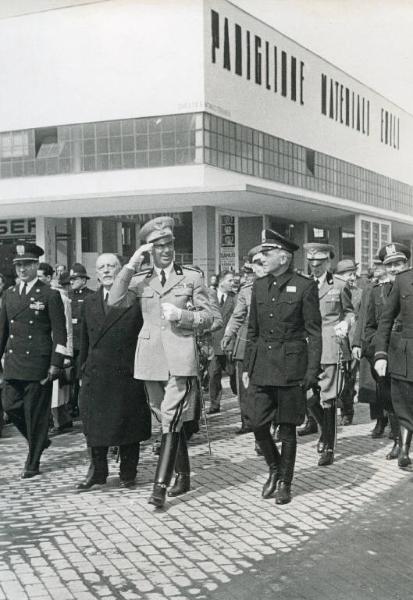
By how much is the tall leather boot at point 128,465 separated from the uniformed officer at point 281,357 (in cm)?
111

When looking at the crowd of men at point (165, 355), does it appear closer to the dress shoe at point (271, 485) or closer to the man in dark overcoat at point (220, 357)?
the dress shoe at point (271, 485)

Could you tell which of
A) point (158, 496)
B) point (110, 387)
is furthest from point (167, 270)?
point (158, 496)

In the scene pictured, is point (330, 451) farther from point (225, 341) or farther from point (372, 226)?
point (372, 226)

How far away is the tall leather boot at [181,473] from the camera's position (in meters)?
6.60

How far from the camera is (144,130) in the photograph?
3044cm

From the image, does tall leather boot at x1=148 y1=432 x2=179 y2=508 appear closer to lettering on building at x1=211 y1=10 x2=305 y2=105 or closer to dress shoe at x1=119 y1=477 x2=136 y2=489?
dress shoe at x1=119 y1=477 x2=136 y2=489

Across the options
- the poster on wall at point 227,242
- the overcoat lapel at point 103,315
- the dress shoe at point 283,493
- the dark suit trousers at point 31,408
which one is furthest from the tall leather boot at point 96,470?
the poster on wall at point 227,242

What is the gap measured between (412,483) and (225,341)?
317 cm

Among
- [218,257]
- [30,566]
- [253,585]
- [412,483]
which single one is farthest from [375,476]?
[218,257]

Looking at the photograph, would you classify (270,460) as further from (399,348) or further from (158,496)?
(399,348)

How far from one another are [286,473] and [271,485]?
0.22 metres

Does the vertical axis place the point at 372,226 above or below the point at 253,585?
above

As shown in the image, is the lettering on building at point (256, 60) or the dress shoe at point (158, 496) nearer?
the dress shoe at point (158, 496)

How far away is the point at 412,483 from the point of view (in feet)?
23.1
